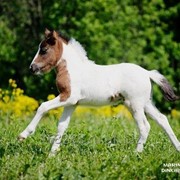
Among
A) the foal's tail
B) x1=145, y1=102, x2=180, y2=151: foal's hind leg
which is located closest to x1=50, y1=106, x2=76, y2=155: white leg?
x1=145, y1=102, x2=180, y2=151: foal's hind leg

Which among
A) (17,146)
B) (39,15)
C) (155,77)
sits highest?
(155,77)

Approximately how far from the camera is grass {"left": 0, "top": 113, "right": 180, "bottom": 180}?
7176 mm

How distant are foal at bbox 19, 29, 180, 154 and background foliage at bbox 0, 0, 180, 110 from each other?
45.9ft

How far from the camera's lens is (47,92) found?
79.2ft

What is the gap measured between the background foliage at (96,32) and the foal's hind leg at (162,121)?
13930 mm

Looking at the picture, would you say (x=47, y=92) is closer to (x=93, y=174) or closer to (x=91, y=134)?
(x=91, y=134)

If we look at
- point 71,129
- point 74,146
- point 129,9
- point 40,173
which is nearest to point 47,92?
point 129,9

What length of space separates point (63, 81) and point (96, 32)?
14.7 m

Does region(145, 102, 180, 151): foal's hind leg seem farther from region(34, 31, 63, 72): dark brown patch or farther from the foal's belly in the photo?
region(34, 31, 63, 72): dark brown patch

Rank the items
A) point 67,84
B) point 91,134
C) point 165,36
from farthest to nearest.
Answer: point 165,36
point 91,134
point 67,84

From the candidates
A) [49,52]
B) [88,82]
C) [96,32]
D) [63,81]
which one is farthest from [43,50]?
[96,32]

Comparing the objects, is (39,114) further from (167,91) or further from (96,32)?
(96,32)

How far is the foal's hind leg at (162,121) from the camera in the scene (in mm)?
8672

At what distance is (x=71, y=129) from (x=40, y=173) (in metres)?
3.08
